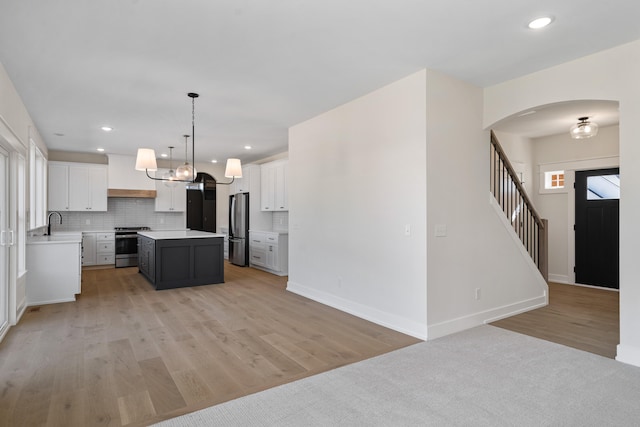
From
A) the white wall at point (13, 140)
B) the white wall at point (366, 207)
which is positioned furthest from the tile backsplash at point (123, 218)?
the white wall at point (366, 207)

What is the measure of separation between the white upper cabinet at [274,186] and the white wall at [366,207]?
1.72m

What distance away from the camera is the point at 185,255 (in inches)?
238

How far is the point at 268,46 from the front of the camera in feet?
10.1

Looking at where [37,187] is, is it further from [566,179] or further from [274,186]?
[566,179]

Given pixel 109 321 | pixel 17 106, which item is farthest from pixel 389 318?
pixel 17 106

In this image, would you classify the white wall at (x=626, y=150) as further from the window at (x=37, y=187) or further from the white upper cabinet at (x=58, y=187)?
the white upper cabinet at (x=58, y=187)

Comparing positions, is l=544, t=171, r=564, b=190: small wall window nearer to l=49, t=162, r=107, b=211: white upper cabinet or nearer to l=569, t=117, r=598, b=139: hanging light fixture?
l=569, t=117, r=598, b=139: hanging light fixture

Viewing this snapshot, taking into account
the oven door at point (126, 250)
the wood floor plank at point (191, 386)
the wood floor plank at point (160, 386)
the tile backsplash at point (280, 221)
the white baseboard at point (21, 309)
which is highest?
the tile backsplash at point (280, 221)

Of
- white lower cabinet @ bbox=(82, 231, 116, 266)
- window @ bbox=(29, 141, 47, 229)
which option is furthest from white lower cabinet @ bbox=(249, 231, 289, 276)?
window @ bbox=(29, 141, 47, 229)

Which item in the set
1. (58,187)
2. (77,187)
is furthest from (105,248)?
(58,187)

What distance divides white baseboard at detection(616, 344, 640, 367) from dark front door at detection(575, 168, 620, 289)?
10.9 ft

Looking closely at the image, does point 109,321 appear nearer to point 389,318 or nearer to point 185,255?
point 185,255

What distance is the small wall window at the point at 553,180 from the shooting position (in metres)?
6.44

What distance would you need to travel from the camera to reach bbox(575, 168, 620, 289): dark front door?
5703 mm
